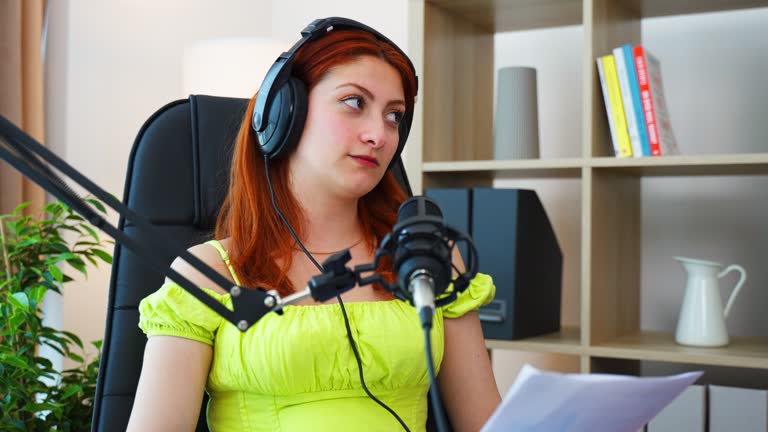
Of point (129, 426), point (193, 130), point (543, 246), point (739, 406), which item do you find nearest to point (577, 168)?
point (543, 246)

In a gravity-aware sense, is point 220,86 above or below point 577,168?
above

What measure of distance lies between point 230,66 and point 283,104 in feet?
3.43

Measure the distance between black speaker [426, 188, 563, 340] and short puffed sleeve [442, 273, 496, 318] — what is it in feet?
1.57

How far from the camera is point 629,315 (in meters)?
1.92

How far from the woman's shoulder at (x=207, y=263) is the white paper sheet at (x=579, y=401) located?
530 millimetres

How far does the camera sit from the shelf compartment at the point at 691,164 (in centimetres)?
156

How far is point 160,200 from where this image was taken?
117 centimetres

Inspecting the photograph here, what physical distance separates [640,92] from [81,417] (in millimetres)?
1256

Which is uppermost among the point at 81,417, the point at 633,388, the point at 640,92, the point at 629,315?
the point at 640,92

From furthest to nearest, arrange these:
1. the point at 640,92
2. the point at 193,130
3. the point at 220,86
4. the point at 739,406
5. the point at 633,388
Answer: the point at 220,86 < the point at 640,92 < the point at 739,406 < the point at 193,130 < the point at 633,388

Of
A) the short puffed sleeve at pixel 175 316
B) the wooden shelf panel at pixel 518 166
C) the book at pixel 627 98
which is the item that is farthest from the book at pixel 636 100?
the short puffed sleeve at pixel 175 316

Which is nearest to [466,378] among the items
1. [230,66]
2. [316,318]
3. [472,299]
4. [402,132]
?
[472,299]

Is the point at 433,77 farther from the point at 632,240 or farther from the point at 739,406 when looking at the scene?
the point at 739,406

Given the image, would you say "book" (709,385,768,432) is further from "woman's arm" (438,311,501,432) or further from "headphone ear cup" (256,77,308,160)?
"headphone ear cup" (256,77,308,160)
